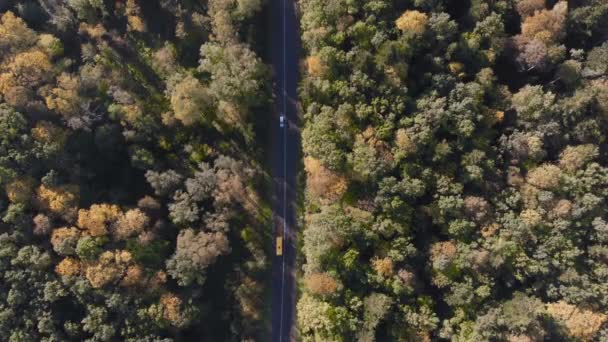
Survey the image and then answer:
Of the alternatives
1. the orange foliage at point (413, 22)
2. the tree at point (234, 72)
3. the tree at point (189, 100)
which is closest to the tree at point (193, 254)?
the tree at point (189, 100)

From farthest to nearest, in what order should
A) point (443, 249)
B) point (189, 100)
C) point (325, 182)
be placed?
point (189, 100), point (443, 249), point (325, 182)

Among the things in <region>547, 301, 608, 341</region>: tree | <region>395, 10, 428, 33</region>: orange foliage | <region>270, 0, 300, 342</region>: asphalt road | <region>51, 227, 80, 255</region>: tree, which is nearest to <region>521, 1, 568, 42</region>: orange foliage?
<region>395, 10, 428, 33</region>: orange foliage

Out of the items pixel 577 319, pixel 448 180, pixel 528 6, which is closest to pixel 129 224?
pixel 448 180

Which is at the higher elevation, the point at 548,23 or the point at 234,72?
the point at 548,23

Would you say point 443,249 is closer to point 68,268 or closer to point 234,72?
point 234,72

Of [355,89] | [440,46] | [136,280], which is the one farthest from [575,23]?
[136,280]

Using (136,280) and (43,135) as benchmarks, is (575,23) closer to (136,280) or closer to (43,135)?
(136,280)

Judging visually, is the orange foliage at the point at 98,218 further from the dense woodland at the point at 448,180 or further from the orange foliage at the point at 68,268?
the dense woodland at the point at 448,180

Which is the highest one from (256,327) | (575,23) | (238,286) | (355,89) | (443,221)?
(575,23)
